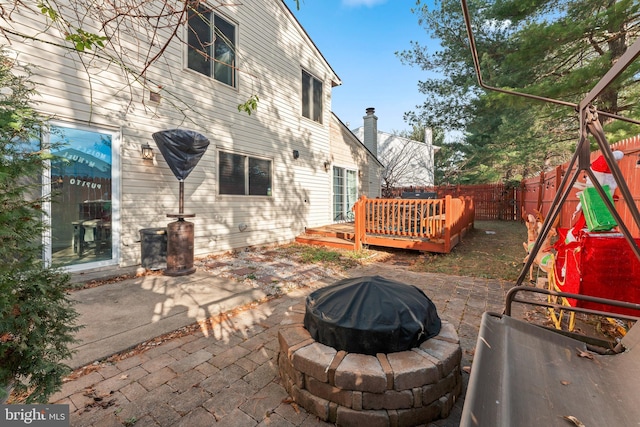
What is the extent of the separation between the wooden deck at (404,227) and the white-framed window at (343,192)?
2.78 m

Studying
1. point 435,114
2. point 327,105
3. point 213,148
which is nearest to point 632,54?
point 213,148

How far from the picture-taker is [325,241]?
24.6 feet

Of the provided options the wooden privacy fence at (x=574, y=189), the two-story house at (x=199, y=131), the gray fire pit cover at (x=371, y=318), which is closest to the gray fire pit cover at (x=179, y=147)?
the two-story house at (x=199, y=131)

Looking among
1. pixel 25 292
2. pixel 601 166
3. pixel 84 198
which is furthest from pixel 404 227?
pixel 25 292

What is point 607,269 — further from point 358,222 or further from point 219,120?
point 219,120

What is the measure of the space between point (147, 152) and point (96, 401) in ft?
13.7

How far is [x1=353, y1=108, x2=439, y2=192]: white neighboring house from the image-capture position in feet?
62.3

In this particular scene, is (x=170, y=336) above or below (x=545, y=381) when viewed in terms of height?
below

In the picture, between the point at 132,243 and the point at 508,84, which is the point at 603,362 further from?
the point at 508,84

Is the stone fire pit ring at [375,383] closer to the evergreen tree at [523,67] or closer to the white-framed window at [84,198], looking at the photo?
the evergreen tree at [523,67]

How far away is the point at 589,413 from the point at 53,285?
243 centimetres

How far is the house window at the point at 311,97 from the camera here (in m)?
8.88

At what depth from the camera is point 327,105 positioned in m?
9.70

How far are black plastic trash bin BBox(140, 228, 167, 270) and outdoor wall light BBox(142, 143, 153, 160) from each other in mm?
1273
